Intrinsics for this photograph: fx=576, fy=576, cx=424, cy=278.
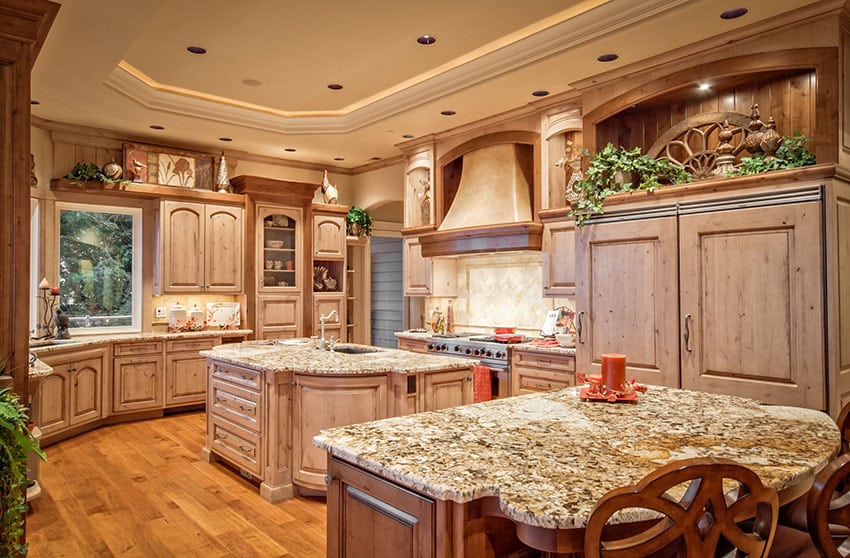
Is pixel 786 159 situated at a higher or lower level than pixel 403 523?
higher

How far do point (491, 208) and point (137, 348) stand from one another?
375 centimetres

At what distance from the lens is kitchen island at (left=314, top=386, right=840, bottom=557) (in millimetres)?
1355

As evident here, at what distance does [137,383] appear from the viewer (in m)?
5.72

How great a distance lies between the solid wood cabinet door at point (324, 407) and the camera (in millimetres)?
3514

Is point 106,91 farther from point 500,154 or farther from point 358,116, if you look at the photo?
point 500,154

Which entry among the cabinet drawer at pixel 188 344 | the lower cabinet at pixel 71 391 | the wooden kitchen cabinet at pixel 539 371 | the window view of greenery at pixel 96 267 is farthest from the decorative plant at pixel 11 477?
the window view of greenery at pixel 96 267

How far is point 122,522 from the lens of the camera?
3303 mm

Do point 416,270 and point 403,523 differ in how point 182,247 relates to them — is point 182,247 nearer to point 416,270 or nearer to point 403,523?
point 416,270

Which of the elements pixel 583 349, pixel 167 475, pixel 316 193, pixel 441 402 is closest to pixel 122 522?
pixel 167 475

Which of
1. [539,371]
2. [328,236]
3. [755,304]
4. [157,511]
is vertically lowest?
[157,511]

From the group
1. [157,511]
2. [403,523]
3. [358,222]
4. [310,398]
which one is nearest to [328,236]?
[358,222]

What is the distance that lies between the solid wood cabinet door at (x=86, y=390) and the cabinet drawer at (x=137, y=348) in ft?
0.55

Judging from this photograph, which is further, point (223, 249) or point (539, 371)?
point (223, 249)

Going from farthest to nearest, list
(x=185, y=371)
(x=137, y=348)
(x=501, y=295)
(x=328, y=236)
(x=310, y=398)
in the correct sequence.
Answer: (x=328, y=236) → (x=185, y=371) → (x=501, y=295) → (x=137, y=348) → (x=310, y=398)
